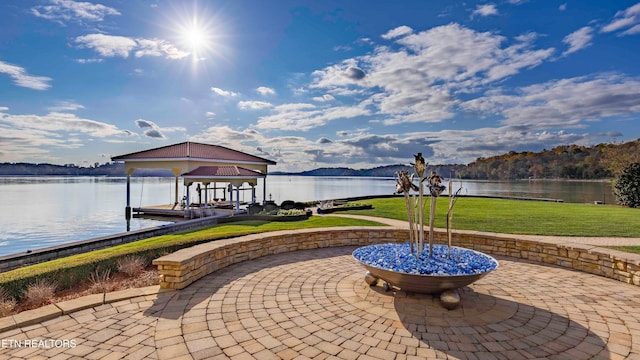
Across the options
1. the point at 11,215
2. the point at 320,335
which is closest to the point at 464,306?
the point at 320,335

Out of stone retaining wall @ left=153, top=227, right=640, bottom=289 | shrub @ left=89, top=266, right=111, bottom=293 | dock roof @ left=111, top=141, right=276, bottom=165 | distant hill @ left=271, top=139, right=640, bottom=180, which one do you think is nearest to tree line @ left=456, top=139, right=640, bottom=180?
distant hill @ left=271, top=139, right=640, bottom=180

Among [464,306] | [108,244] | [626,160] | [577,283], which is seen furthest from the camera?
[626,160]

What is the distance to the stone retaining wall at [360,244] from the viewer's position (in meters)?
4.86

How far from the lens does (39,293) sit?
4.94m

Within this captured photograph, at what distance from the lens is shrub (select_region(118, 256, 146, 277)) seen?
6227 millimetres

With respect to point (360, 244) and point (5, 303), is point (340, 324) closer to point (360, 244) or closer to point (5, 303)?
point (360, 244)

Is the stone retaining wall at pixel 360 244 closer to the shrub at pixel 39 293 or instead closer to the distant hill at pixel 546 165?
the shrub at pixel 39 293

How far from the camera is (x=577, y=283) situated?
5.25m

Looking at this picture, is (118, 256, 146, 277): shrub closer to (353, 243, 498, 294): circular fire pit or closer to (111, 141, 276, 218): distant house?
(353, 243, 498, 294): circular fire pit

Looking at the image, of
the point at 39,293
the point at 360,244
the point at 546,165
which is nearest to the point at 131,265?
the point at 39,293

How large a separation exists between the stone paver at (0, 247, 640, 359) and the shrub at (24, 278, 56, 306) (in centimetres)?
167

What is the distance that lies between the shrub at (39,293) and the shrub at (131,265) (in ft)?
3.92

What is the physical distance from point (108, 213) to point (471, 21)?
25.6 meters

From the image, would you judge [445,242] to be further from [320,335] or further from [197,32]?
[197,32]
